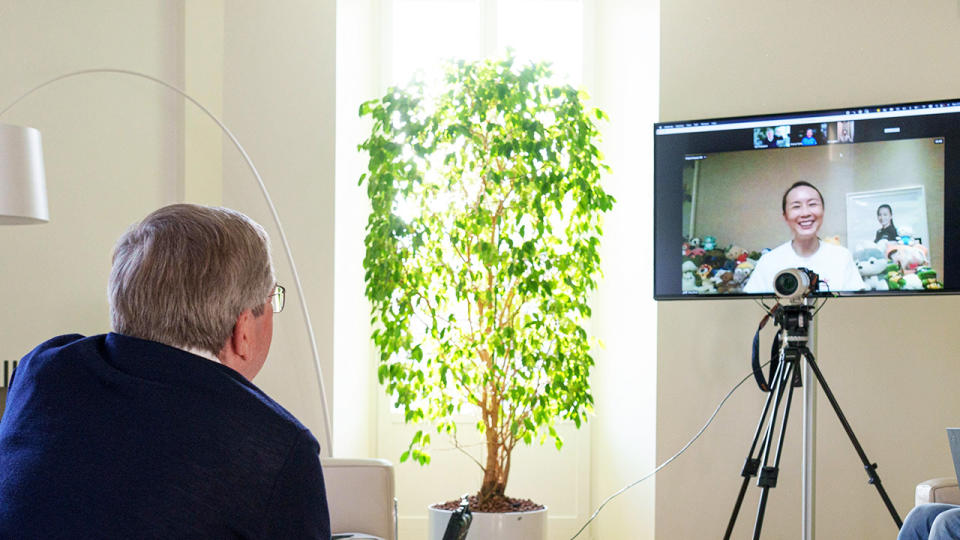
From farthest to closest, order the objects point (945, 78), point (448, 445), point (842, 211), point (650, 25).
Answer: point (448, 445), point (650, 25), point (945, 78), point (842, 211)

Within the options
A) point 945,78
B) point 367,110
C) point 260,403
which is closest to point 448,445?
point 367,110

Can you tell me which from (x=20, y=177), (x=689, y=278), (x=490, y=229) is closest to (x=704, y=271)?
(x=689, y=278)

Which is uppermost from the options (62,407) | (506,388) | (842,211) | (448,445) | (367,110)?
(367,110)

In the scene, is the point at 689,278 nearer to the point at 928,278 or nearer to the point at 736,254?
the point at 736,254

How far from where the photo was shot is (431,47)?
5.22m

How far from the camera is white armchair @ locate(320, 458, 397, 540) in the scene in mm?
3092

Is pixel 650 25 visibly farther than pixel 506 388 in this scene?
Yes

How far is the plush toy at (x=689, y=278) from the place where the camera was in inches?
147

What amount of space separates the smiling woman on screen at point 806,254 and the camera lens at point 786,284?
8.1 inches

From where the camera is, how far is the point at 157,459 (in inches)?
40.1

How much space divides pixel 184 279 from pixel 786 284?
262cm

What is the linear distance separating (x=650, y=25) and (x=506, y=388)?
1.80 m

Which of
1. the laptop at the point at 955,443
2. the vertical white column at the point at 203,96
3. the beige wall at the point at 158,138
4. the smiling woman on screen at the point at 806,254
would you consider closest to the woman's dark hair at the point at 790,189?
the smiling woman on screen at the point at 806,254

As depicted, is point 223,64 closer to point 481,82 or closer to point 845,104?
point 481,82
